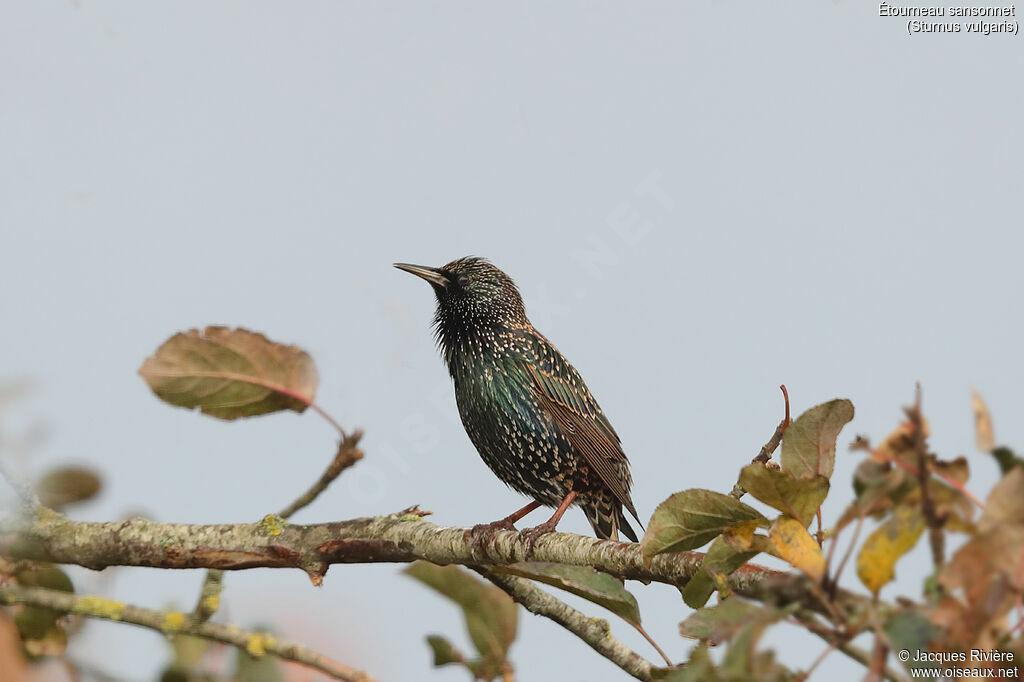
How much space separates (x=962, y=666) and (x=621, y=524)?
4122mm

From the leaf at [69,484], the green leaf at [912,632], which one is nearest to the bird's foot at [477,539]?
the leaf at [69,484]

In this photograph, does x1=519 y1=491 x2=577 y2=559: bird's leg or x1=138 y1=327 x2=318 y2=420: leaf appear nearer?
x1=138 y1=327 x2=318 y2=420: leaf

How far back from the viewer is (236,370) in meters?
1.98

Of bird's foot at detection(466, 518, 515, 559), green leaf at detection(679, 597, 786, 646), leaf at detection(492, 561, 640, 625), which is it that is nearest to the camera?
A: green leaf at detection(679, 597, 786, 646)

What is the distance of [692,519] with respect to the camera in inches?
79.0

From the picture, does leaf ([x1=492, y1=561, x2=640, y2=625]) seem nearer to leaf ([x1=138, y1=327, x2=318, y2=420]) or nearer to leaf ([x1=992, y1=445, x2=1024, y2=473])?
leaf ([x1=138, y1=327, x2=318, y2=420])

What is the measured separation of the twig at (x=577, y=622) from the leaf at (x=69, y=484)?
955mm

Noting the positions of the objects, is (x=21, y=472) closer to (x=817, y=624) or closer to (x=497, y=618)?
(x=497, y=618)

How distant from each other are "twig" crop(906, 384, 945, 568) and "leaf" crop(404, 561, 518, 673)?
0.79m

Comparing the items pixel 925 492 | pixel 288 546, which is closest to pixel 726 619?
pixel 925 492

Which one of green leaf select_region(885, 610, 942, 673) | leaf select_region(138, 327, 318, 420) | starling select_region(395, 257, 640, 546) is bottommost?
green leaf select_region(885, 610, 942, 673)

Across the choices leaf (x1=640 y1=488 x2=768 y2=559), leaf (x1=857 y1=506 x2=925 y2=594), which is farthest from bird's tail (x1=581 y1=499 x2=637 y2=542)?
leaf (x1=857 y1=506 x2=925 y2=594)

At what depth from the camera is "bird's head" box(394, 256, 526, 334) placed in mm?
5516

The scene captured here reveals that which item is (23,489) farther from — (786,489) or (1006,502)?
(1006,502)
